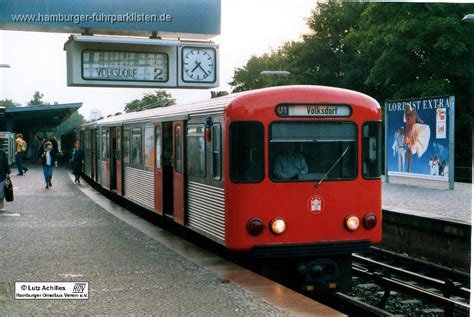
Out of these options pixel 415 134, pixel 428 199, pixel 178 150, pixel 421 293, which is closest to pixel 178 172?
pixel 178 150

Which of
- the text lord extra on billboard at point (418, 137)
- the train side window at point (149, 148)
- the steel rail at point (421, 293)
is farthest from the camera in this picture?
the text lord extra on billboard at point (418, 137)

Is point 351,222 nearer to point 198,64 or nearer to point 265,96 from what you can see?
point 265,96

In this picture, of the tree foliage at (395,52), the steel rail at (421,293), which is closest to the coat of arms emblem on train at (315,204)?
the steel rail at (421,293)

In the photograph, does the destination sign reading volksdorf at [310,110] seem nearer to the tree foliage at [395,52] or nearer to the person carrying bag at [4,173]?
the person carrying bag at [4,173]

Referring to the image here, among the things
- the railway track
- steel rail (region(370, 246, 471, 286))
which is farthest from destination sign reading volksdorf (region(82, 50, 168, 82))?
steel rail (region(370, 246, 471, 286))

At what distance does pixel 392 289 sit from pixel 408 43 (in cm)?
1902

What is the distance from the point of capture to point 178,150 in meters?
10.8

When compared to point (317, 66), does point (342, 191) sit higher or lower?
lower

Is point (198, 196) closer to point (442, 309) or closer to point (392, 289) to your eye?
point (392, 289)

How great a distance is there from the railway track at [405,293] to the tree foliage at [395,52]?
9.06 meters

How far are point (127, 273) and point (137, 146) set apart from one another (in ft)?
21.7

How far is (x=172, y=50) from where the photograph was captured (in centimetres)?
1106

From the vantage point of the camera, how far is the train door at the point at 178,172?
414 inches

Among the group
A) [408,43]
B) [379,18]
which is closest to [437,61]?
[408,43]
